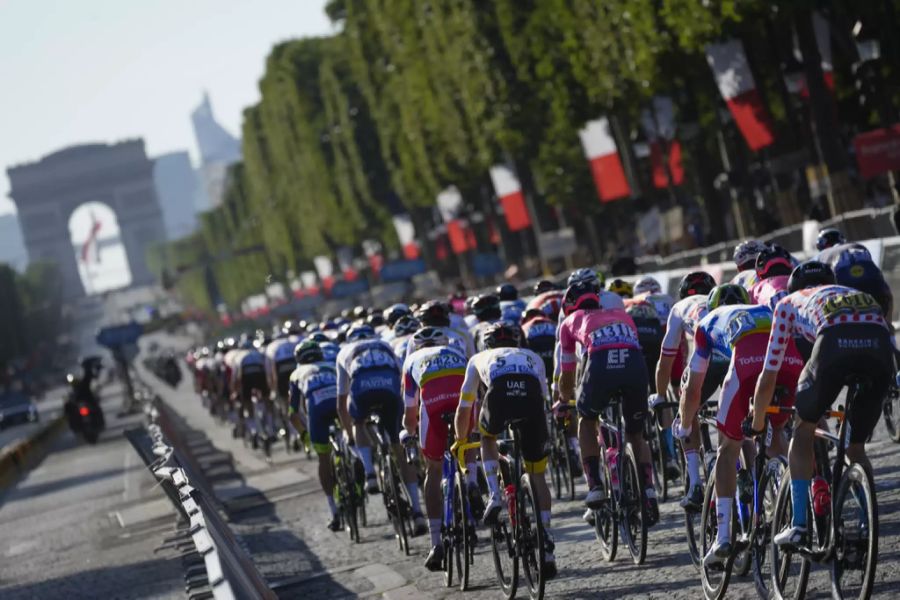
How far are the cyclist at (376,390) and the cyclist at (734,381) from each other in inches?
205

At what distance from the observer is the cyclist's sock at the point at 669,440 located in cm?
1367

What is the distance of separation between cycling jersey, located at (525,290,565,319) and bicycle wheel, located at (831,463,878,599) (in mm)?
8739

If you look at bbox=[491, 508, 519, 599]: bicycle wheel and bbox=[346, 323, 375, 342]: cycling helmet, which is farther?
bbox=[346, 323, 375, 342]: cycling helmet

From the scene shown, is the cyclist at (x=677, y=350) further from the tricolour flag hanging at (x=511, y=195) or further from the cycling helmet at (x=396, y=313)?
the tricolour flag hanging at (x=511, y=195)

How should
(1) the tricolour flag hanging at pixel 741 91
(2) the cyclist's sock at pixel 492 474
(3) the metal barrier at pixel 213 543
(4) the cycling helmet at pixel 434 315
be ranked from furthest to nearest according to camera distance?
(1) the tricolour flag hanging at pixel 741 91 < (4) the cycling helmet at pixel 434 315 < (2) the cyclist's sock at pixel 492 474 < (3) the metal barrier at pixel 213 543

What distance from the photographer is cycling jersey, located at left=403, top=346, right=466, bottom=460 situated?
12492 mm

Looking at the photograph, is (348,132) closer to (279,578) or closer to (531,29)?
(531,29)

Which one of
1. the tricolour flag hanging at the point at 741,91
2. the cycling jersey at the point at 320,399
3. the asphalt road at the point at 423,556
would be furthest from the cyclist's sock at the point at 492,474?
the tricolour flag hanging at the point at 741,91

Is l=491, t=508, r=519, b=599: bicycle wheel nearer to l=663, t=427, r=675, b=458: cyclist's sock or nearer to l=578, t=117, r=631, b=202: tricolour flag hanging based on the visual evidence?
l=663, t=427, r=675, b=458: cyclist's sock

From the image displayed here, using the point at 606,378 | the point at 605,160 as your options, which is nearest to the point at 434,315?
the point at 606,378

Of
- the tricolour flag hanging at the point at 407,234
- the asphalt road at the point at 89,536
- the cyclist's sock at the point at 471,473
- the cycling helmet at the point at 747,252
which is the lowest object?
the asphalt road at the point at 89,536

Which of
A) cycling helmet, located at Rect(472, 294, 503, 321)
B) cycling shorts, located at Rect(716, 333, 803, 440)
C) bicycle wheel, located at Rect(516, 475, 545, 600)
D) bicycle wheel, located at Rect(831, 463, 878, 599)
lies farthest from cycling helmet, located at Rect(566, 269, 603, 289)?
bicycle wheel, located at Rect(831, 463, 878, 599)

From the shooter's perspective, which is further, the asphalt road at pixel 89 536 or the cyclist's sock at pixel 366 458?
the asphalt road at pixel 89 536

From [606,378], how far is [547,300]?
5.52m
